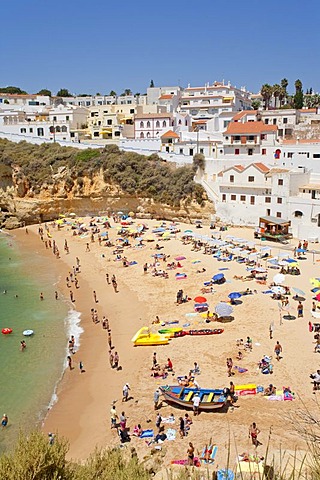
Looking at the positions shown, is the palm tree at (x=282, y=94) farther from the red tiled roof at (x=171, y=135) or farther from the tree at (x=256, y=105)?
the red tiled roof at (x=171, y=135)

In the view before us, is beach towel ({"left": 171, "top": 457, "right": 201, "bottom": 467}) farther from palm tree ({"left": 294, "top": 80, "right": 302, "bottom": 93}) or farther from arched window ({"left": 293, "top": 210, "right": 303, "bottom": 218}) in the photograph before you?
palm tree ({"left": 294, "top": 80, "right": 302, "bottom": 93})

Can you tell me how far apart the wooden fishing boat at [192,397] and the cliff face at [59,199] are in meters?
31.8

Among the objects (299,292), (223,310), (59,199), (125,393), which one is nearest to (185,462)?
(125,393)

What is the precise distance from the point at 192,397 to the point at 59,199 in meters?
38.8

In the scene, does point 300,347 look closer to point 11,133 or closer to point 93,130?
point 93,130

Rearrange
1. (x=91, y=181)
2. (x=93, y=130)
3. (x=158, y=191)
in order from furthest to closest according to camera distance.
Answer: (x=93, y=130)
(x=91, y=181)
(x=158, y=191)

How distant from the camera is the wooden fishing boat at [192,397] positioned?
14.2 metres

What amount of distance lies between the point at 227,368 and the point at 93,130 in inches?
1912

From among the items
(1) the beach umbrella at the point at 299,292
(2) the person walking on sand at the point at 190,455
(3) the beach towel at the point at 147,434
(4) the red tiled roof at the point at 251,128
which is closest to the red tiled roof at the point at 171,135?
(4) the red tiled roof at the point at 251,128

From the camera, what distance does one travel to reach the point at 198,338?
64.0 ft

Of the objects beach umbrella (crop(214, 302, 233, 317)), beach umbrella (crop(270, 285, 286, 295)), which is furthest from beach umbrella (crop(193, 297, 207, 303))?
beach umbrella (crop(270, 285, 286, 295))

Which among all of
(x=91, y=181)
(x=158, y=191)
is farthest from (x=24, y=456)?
(x=91, y=181)

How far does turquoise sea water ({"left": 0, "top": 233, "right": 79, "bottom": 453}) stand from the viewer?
1577 cm

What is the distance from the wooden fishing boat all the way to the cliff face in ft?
104
